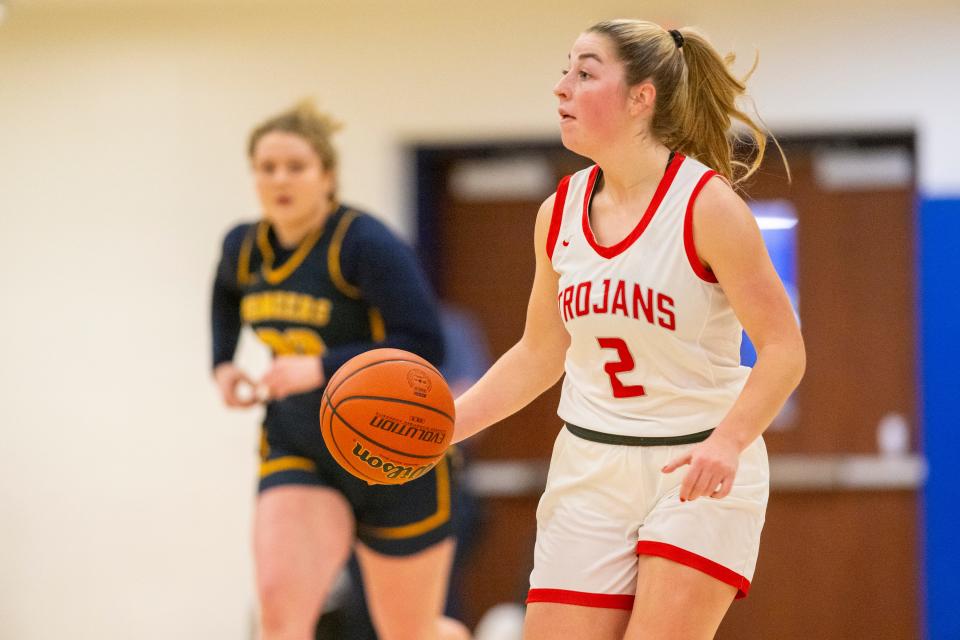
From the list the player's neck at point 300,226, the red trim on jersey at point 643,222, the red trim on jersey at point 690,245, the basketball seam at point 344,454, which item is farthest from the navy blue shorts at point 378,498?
the red trim on jersey at point 690,245

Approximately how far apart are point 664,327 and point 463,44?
4681 millimetres

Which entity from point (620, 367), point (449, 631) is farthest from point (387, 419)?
point (449, 631)

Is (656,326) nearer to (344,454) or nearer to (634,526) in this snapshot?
(634,526)

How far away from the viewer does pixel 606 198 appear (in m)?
2.58

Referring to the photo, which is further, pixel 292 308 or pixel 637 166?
pixel 292 308

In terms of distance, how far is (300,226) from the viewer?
12.7 feet

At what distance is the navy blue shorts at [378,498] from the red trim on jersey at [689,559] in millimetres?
1474

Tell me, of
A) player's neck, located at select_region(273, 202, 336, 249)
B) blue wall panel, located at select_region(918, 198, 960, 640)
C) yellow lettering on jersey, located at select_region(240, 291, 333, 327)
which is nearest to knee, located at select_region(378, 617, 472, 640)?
yellow lettering on jersey, located at select_region(240, 291, 333, 327)

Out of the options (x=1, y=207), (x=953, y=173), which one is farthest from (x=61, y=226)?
(x=953, y=173)

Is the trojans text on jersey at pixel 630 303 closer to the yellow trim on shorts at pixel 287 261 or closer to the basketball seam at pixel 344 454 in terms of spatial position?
the basketball seam at pixel 344 454

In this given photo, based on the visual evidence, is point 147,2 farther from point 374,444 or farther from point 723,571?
point 723,571

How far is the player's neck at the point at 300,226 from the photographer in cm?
386

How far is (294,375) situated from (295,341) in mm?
234

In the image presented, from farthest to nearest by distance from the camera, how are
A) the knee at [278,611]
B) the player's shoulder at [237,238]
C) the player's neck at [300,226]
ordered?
the player's shoulder at [237,238] < the player's neck at [300,226] < the knee at [278,611]
